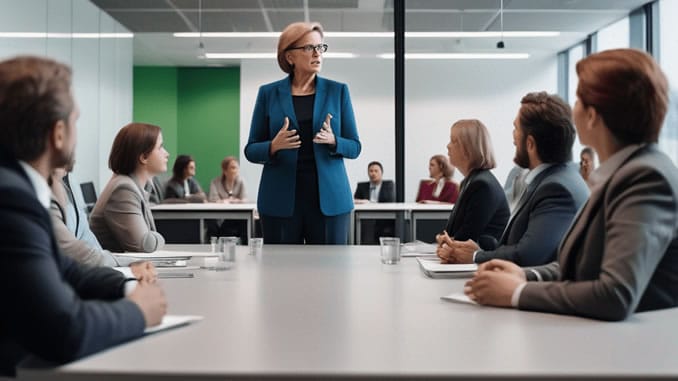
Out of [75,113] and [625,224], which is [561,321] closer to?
[625,224]

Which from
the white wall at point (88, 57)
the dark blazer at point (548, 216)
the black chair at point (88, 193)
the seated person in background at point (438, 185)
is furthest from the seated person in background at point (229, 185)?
the dark blazer at point (548, 216)

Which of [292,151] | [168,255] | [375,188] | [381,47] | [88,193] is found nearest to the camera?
[168,255]

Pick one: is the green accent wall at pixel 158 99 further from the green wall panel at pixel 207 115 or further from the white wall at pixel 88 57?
the white wall at pixel 88 57

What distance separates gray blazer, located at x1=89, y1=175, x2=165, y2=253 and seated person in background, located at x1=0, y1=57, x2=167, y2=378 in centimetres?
142

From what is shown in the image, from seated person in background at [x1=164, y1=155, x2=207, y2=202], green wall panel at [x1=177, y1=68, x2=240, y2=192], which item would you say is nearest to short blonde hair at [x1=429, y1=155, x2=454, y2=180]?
seated person in background at [x1=164, y1=155, x2=207, y2=202]

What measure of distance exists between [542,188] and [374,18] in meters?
4.98

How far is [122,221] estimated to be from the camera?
2.57 metres

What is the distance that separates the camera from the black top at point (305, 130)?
109 inches

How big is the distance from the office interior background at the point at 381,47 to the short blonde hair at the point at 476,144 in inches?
99.8

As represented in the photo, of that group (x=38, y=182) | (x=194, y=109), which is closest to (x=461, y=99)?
(x=38, y=182)

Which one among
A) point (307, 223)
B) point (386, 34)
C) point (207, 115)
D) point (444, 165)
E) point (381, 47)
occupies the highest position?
point (386, 34)

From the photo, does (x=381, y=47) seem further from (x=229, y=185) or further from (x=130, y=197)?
(x=130, y=197)

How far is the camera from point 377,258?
234 centimetres

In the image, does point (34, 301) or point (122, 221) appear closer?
point (34, 301)
